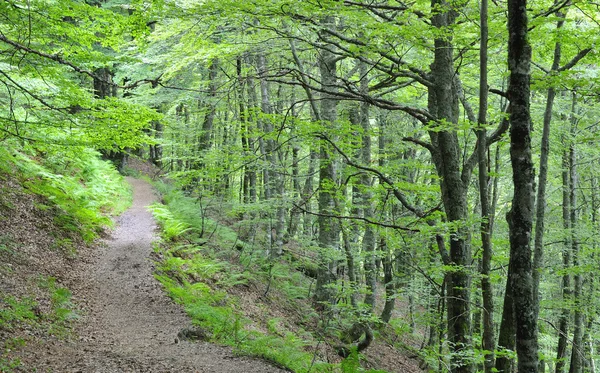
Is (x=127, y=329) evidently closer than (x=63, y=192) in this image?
Yes

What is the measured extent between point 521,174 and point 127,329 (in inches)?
284

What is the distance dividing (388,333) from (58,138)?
11934 mm

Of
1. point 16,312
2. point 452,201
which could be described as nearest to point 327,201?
point 452,201

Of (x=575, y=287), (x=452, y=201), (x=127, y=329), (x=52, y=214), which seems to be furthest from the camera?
(x=575, y=287)

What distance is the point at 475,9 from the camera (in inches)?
290

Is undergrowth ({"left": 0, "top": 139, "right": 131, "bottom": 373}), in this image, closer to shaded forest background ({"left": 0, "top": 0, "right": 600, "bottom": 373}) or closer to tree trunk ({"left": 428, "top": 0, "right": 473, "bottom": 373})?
shaded forest background ({"left": 0, "top": 0, "right": 600, "bottom": 373})

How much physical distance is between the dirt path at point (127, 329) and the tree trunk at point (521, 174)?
4.43 meters

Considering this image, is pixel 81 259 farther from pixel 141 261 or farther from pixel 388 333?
pixel 388 333

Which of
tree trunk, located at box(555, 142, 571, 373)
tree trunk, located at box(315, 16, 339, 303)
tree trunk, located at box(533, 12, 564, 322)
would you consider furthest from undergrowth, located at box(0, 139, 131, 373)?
tree trunk, located at box(555, 142, 571, 373)

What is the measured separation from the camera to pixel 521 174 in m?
4.00

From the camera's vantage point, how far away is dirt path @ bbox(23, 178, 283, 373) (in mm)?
6258

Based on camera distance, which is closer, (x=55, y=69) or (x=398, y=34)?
(x=398, y=34)

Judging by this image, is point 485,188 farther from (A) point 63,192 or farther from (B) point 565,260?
(A) point 63,192

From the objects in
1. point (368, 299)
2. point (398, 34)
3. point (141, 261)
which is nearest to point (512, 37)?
point (398, 34)
